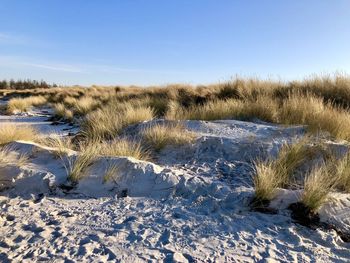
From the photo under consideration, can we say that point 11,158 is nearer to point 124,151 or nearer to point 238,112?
point 124,151

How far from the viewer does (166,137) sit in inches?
257

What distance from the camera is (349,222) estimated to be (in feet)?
13.2

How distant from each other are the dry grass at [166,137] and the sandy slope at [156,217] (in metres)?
0.52

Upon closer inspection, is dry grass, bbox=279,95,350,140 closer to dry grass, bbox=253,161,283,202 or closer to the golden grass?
the golden grass

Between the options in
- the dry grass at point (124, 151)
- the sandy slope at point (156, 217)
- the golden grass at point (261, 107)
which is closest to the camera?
the sandy slope at point (156, 217)

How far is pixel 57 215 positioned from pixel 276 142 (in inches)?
133

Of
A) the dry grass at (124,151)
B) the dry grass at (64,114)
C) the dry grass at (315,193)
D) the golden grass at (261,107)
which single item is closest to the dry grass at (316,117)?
the golden grass at (261,107)

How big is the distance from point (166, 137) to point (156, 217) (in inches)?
102

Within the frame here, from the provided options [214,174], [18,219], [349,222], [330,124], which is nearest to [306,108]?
[330,124]

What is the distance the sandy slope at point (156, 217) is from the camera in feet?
11.1

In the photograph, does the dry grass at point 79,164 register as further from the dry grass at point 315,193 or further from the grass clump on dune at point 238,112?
the grass clump on dune at point 238,112

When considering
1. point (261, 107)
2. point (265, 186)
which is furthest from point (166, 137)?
point (261, 107)

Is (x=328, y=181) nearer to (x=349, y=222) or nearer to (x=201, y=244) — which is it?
(x=349, y=222)

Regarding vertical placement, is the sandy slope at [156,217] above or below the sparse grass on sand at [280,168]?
below
